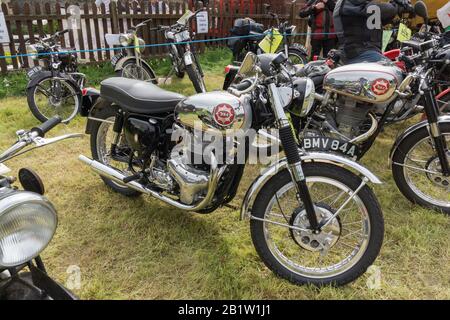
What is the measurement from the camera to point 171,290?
7.51 ft

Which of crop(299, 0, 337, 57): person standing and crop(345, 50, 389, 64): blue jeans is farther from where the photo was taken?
crop(299, 0, 337, 57): person standing

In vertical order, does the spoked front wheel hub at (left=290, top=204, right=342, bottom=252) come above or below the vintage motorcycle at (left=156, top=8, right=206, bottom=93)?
below

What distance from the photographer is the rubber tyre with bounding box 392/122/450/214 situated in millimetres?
2873

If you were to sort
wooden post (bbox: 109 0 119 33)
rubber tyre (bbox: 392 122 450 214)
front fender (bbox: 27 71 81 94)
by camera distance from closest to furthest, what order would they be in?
rubber tyre (bbox: 392 122 450 214) < front fender (bbox: 27 71 81 94) < wooden post (bbox: 109 0 119 33)

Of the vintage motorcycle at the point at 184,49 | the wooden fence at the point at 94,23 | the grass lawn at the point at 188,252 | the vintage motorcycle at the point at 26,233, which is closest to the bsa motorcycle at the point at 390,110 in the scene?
the grass lawn at the point at 188,252

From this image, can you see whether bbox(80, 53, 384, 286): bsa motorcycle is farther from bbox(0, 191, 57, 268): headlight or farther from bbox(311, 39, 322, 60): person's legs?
bbox(311, 39, 322, 60): person's legs

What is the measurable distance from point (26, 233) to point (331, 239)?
1.57 metres

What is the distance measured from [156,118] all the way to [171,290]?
1170mm

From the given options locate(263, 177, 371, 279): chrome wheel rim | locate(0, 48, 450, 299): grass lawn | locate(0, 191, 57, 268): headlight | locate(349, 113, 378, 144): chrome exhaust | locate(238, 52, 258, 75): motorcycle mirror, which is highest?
locate(238, 52, 258, 75): motorcycle mirror

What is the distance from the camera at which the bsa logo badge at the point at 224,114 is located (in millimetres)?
2082

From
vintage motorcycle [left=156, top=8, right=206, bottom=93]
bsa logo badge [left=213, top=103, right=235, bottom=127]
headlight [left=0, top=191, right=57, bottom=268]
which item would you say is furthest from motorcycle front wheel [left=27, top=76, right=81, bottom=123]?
headlight [left=0, top=191, right=57, bottom=268]

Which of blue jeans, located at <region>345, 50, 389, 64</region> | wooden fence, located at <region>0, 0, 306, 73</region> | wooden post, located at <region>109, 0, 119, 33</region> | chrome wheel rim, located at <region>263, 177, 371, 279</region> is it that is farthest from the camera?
wooden post, located at <region>109, 0, 119, 33</region>
